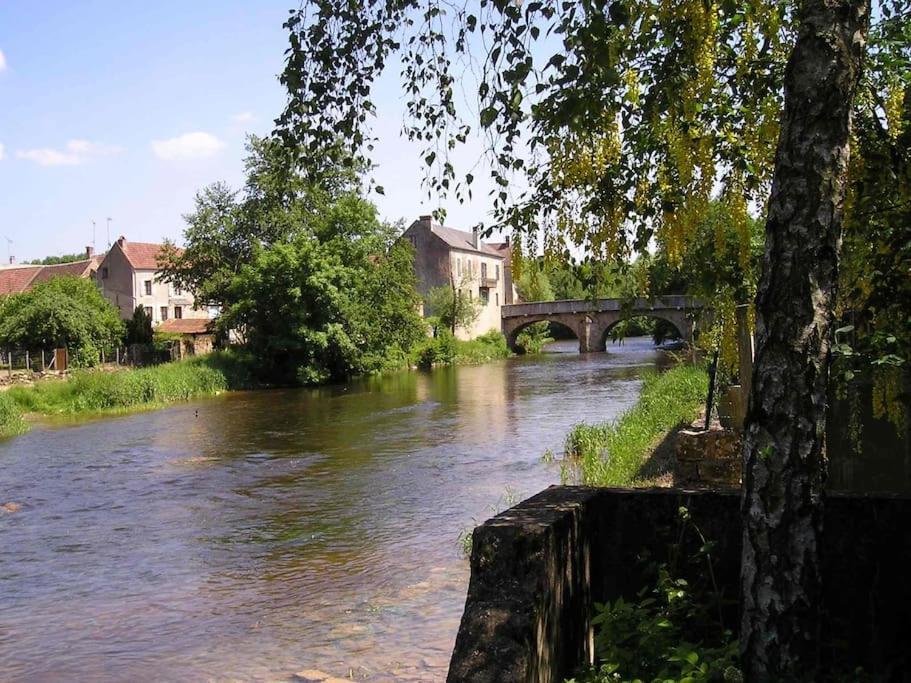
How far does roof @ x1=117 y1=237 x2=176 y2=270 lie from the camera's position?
61.4 meters

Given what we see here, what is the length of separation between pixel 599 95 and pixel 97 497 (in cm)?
1356

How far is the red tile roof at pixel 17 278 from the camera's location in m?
62.9

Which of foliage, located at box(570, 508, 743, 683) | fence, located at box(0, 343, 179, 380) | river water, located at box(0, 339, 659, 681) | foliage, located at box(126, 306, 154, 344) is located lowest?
river water, located at box(0, 339, 659, 681)

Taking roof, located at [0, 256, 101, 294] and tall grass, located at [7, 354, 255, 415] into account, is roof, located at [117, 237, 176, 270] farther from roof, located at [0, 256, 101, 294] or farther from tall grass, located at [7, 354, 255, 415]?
tall grass, located at [7, 354, 255, 415]

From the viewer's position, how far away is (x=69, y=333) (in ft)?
129

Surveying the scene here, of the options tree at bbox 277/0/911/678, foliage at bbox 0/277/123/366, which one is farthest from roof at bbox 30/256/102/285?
tree at bbox 277/0/911/678

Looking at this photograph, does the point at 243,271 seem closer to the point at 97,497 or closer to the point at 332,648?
the point at 97,497

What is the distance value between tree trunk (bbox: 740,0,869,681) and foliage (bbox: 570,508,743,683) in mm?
273

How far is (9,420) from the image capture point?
23.5 meters

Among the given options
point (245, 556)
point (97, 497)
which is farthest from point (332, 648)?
point (97, 497)

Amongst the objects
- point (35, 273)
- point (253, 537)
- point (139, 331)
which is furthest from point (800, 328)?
point (35, 273)

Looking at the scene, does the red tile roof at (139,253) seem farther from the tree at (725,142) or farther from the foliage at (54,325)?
the tree at (725,142)

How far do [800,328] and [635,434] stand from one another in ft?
37.5

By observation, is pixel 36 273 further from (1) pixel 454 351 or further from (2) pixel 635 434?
(2) pixel 635 434
